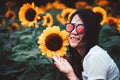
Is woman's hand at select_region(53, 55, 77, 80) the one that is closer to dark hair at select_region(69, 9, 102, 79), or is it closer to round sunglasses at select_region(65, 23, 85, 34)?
dark hair at select_region(69, 9, 102, 79)

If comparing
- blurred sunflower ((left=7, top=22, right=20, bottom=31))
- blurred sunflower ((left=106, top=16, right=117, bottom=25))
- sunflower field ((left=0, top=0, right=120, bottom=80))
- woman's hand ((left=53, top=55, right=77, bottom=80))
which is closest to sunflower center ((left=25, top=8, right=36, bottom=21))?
sunflower field ((left=0, top=0, right=120, bottom=80))

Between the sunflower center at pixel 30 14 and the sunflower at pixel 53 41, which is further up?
the sunflower center at pixel 30 14

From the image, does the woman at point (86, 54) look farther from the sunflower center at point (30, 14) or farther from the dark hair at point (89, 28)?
the sunflower center at point (30, 14)

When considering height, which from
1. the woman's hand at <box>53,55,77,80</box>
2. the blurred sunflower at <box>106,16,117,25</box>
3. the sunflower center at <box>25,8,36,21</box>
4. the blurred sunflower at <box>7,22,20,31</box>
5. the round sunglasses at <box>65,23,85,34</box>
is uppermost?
the round sunglasses at <box>65,23,85,34</box>

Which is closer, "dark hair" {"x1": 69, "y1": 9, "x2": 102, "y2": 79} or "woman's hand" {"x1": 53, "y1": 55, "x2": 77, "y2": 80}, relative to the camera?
"dark hair" {"x1": 69, "y1": 9, "x2": 102, "y2": 79}

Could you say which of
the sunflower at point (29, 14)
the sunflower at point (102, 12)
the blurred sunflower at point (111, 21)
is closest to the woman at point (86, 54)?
the sunflower at point (29, 14)

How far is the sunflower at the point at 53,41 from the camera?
459 centimetres

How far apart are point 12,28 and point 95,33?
4213 mm

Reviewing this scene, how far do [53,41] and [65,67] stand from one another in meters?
0.46

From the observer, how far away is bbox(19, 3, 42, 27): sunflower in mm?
5535

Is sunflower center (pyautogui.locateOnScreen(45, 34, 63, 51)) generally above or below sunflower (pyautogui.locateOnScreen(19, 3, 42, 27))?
below

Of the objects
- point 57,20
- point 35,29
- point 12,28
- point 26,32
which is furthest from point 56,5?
point 35,29

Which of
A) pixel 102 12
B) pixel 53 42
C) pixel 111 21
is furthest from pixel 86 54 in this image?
pixel 111 21

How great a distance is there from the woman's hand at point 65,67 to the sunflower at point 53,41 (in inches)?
6.5
